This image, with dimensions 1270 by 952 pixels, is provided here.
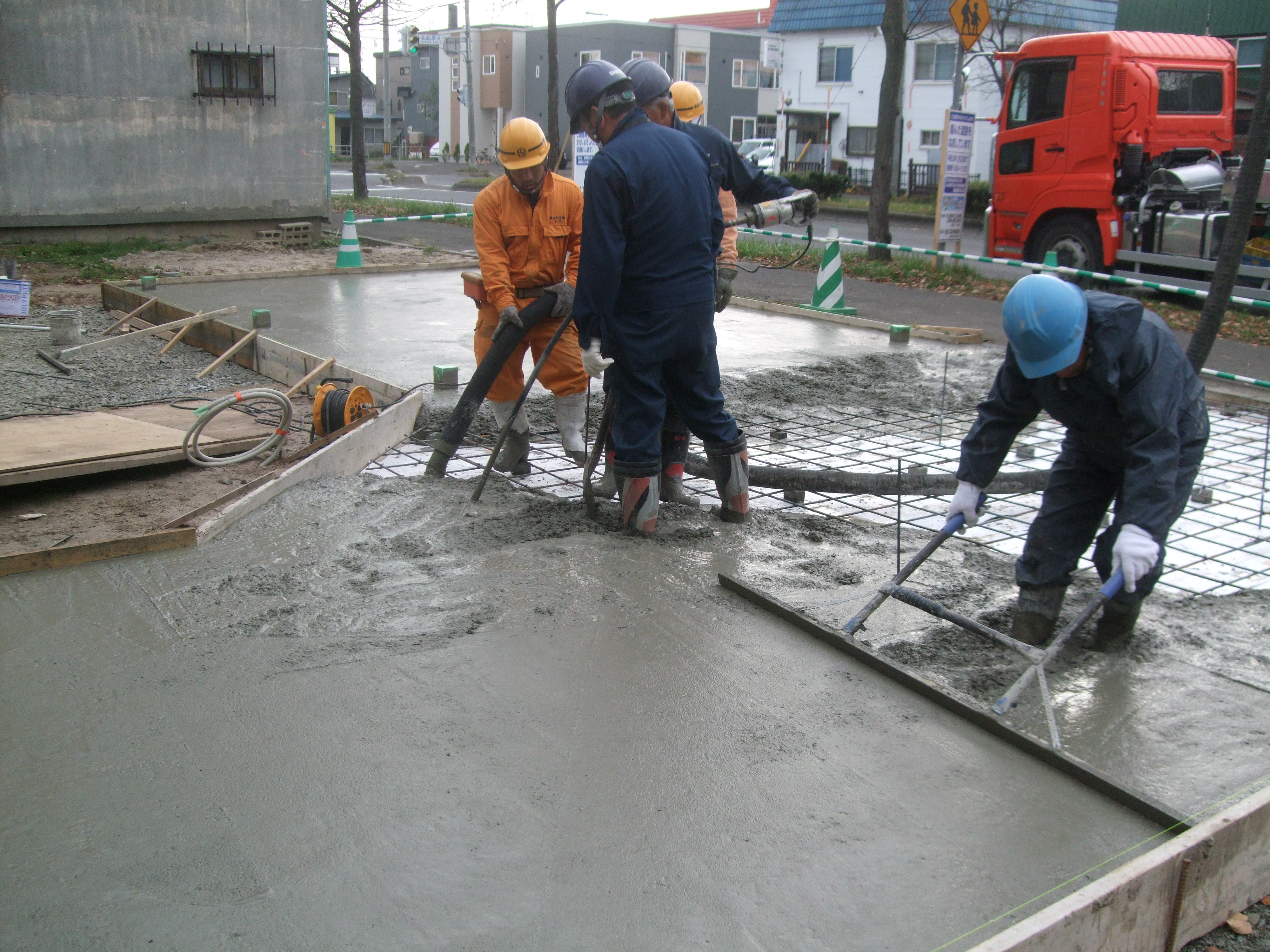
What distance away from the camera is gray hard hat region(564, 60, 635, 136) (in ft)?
12.6

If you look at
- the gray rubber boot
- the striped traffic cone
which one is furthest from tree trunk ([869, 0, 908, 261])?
the gray rubber boot

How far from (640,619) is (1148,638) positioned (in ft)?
5.38

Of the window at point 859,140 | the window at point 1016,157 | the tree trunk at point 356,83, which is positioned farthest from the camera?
the window at point 859,140

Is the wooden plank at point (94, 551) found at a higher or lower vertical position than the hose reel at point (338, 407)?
lower

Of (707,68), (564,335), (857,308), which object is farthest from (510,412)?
(707,68)

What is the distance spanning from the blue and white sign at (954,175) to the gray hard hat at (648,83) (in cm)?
916

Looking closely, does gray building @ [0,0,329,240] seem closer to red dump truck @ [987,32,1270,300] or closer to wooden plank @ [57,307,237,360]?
wooden plank @ [57,307,237,360]

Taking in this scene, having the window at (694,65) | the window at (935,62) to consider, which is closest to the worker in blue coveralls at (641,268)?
the window at (935,62)

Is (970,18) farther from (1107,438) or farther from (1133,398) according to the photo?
(1133,398)

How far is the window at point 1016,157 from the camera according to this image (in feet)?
39.2

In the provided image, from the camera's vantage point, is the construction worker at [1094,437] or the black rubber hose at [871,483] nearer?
the construction worker at [1094,437]

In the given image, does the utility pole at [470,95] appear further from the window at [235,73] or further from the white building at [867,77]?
the window at [235,73]

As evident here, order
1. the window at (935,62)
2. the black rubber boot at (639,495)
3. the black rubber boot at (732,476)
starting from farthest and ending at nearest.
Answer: the window at (935,62) → the black rubber boot at (732,476) → the black rubber boot at (639,495)

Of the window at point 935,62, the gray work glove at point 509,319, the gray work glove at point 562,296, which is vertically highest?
the window at point 935,62
